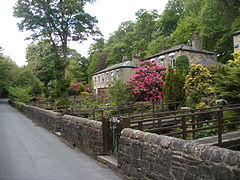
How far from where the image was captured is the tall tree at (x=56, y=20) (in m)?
35.2

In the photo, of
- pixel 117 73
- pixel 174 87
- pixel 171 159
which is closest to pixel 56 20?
pixel 117 73

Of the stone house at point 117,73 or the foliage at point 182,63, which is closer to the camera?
the foliage at point 182,63

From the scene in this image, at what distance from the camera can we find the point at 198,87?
687 inches

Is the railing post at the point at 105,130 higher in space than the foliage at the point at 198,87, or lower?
lower

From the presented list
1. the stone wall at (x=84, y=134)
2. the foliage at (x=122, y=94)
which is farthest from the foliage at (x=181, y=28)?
the stone wall at (x=84, y=134)

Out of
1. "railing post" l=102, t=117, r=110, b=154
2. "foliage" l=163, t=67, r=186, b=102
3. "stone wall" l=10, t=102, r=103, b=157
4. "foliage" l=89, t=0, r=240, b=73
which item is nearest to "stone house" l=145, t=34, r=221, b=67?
"foliage" l=89, t=0, r=240, b=73

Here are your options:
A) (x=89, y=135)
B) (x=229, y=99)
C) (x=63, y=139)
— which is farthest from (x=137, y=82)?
(x=89, y=135)

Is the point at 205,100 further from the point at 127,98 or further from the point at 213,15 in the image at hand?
the point at 213,15

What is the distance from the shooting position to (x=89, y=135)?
8.03 meters

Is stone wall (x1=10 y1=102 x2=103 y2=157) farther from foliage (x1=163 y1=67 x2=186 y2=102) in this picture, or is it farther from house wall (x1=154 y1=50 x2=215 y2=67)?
house wall (x1=154 y1=50 x2=215 y2=67)

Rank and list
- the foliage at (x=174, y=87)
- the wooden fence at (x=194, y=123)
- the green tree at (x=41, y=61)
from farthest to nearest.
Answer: the green tree at (x=41, y=61) < the foliage at (x=174, y=87) < the wooden fence at (x=194, y=123)

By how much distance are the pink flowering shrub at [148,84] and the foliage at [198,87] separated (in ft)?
18.6

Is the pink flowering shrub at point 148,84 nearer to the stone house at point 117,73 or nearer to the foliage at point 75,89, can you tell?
the stone house at point 117,73

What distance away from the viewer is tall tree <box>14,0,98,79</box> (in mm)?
35219
